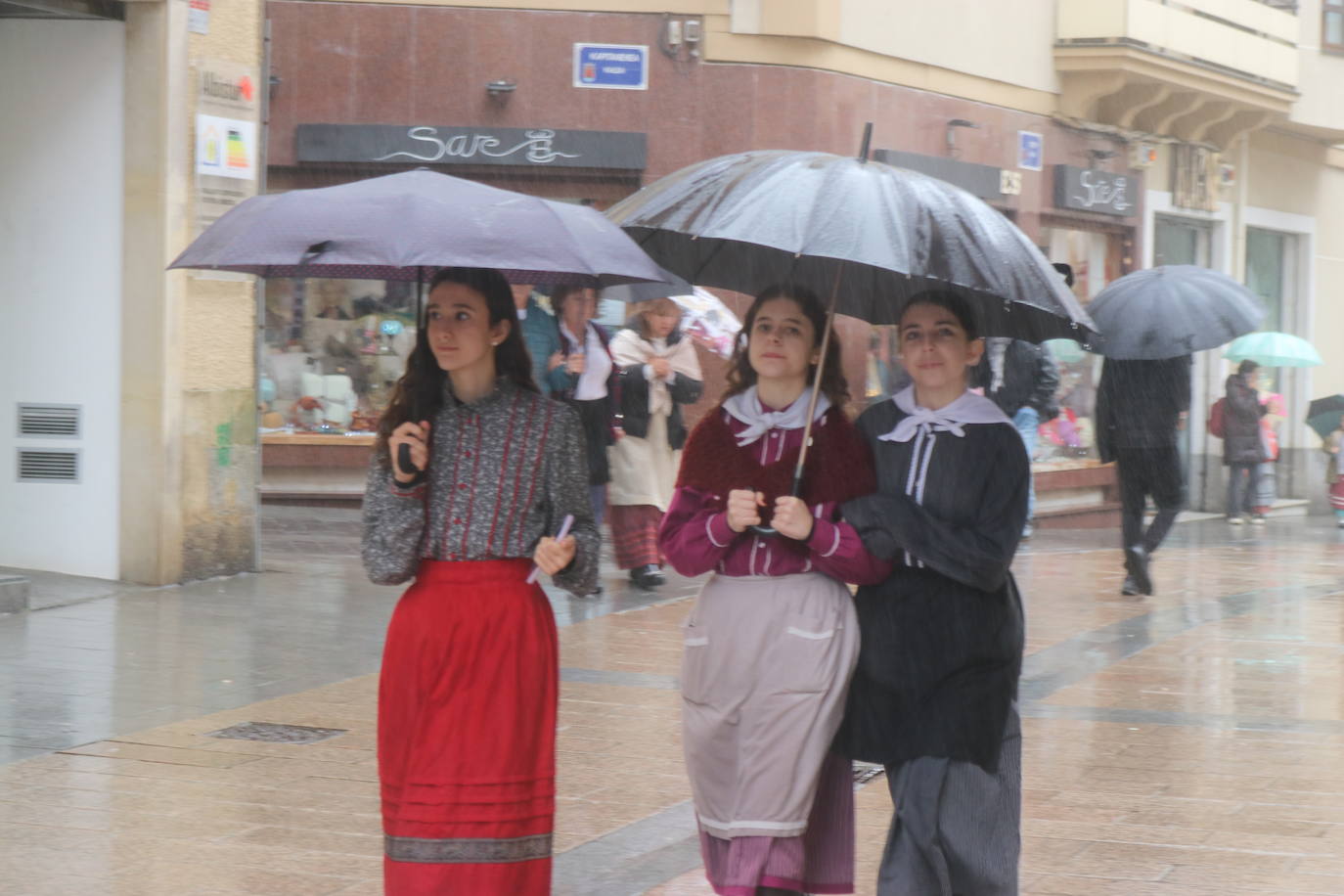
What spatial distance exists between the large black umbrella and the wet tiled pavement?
5.69ft

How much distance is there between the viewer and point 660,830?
5715mm

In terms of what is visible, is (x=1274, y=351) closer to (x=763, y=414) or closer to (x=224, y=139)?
(x=224, y=139)

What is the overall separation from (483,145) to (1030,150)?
587 centimetres

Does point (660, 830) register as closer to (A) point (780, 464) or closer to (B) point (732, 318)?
(A) point (780, 464)

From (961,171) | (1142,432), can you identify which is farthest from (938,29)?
(1142,432)

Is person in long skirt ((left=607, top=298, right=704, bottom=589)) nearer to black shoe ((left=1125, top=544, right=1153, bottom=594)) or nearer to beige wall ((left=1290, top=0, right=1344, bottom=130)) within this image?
black shoe ((left=1125, top=544, right=1153, bottom=594))

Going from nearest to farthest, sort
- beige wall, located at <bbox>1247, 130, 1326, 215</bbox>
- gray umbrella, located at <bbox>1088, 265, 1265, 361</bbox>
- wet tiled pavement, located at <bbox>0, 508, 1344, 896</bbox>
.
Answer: wet tiled pavement, located at <bbox>0, 508, 1344, 896</bbox> → gray umbrella, located at <bbox>1088, 265, 1265, 361</bbox> → beige wall, located at <bbox>1247, 130, 1326, 215</bbox>

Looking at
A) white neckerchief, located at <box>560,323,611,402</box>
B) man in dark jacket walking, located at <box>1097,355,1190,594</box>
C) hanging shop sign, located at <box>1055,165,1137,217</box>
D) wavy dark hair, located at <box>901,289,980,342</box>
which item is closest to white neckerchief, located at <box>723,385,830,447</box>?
wavy dark hair, located at <box>901,289,980,342</box>

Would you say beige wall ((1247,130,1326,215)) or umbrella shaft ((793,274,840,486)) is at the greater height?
beige wall ((1247,130,1326,215))

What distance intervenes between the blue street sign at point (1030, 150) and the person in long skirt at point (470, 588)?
14.8 m

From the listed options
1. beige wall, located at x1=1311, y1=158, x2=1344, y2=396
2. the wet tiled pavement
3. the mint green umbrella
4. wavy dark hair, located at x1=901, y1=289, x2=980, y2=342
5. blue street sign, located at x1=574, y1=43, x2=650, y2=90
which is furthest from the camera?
beige wall, located at x1=1311, y1=158, x2=1344, y2=396

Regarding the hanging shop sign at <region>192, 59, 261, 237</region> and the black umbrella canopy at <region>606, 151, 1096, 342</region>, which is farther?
the hanging shop sign at <region>192, 59, 261, 237</region>

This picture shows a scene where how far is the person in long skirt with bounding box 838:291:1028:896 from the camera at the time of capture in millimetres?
4188

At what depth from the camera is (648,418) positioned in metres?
11.0
